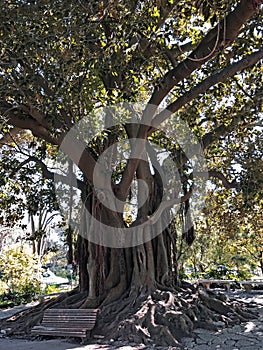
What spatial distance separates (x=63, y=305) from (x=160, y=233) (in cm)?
234

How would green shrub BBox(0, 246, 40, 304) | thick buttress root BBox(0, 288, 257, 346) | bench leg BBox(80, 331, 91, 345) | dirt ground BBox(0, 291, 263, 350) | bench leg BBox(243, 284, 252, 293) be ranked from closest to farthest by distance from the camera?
dirt ground BBox(0, 291, 263, 350), thick buttress root BBox(0, 288, 257, 346), bench leg BBox(80, 331, 91, 345), bench leg BBox(243, 284, 252, 293), green shrub BBox(0, 246, 40, 304)

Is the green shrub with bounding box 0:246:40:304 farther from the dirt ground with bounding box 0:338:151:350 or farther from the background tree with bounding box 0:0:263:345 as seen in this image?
the dirt ground with bounding box 0:338:151:350

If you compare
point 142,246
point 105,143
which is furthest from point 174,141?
point 142,246

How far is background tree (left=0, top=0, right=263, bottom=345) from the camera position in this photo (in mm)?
4727

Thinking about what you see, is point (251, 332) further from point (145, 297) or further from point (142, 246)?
point (142, 246)

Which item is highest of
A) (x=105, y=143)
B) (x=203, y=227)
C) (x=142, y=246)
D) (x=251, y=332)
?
(x=105, y=143)

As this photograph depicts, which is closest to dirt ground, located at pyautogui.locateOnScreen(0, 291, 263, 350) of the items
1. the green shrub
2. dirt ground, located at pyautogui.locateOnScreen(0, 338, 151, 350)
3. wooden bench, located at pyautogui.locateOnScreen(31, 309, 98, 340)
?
dirt ground, located at pyautogui.locateOnScreen(0, 338, 151, 350)

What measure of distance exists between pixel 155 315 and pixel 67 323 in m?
A: 1.49

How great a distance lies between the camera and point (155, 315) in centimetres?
574

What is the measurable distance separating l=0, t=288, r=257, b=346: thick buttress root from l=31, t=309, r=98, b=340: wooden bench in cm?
18

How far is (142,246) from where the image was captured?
7230 millimetres

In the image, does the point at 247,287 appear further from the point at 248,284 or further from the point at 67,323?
the point at 67,323

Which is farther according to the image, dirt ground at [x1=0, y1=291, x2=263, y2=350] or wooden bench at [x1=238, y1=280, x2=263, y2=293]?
wooden bench at [x1=238, y1=280, x2=263, y2=293]

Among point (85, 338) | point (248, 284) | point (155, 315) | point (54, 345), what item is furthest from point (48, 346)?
point (248, 284)
